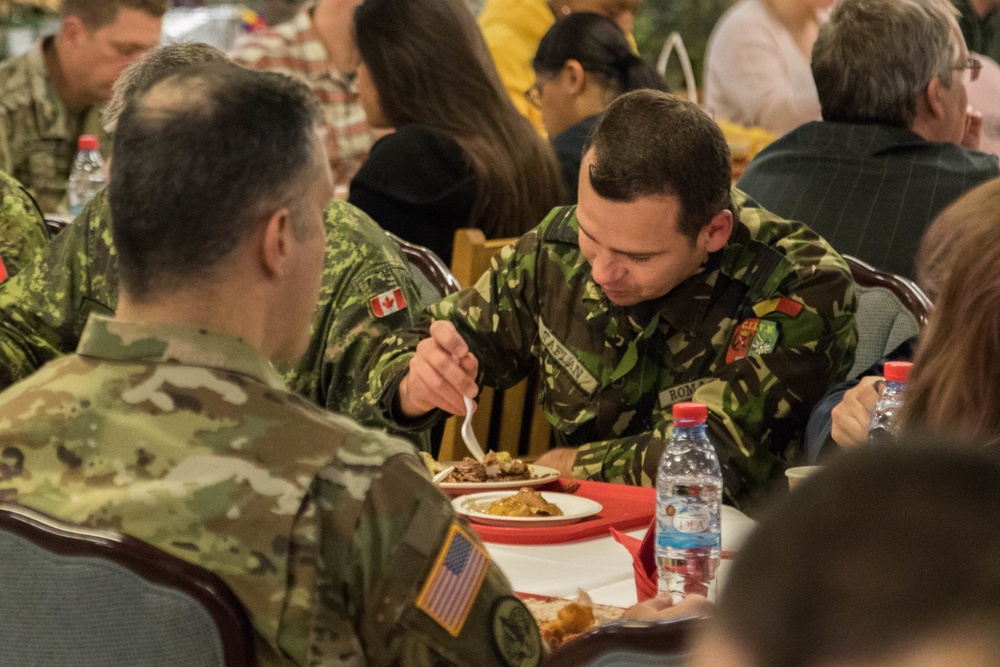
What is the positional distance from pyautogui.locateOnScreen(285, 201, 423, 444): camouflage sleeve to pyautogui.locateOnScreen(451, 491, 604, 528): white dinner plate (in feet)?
1.92

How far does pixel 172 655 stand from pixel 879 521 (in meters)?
0.86

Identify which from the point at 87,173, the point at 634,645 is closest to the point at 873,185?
the point at 634,645

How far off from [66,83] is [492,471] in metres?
3.51

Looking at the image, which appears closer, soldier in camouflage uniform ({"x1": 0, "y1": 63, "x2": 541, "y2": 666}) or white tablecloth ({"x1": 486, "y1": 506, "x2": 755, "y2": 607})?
soldier in camouflage uniform ({"x1": 0, "y1": 63, "x2": 541, "y2": 666})

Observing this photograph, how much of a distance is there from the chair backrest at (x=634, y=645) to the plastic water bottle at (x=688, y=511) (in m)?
0.59

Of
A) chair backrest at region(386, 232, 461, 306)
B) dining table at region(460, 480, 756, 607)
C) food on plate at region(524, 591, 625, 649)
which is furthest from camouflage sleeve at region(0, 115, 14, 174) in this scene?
food on plate at region(524, 591, 625, 649)

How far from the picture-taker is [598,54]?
4910 millimetres

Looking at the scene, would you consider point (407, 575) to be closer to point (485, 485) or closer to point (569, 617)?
point (569, 617)

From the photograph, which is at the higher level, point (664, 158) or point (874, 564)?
point (874, 564)

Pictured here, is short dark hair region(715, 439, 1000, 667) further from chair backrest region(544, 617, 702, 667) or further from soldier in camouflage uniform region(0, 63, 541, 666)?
soldier in camouflage uniform region(0, 63, 541, 666)

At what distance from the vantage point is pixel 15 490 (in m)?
1.35

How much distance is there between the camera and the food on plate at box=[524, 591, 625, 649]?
63.6 inches

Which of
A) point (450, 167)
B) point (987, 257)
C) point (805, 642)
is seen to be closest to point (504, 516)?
point (987, 257)

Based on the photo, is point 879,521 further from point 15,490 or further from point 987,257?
point 987,257
